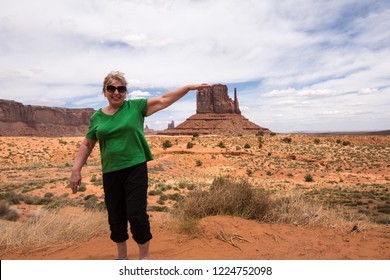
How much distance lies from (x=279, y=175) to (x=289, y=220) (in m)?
21.0

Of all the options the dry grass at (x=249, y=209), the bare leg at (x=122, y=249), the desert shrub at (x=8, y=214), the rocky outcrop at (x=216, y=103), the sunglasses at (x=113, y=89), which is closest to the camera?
the sunglasses at (x=113, y=89)

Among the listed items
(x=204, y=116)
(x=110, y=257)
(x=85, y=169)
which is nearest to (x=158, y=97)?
(x=110, y=257)

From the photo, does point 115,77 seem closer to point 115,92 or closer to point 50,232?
point 115,92

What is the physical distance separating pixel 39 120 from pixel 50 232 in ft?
435

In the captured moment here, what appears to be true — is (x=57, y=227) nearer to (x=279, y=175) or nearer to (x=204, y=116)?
(x=279, y=175)

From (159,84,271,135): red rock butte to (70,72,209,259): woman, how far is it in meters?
77.4

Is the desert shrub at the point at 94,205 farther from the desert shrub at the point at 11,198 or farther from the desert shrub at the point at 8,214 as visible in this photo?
the desert shrub at the point at 11,198

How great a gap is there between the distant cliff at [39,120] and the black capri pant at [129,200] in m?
122

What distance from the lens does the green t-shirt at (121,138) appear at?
3363 mm

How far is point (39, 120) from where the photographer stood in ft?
403

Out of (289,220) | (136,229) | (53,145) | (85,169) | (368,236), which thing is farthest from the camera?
(53,145)

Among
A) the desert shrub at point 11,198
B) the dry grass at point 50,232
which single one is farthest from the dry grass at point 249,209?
the desert shrub at point 11,198

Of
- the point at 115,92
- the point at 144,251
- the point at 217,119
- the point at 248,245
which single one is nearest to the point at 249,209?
the point at 248,245

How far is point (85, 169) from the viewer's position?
23297 millimetres
